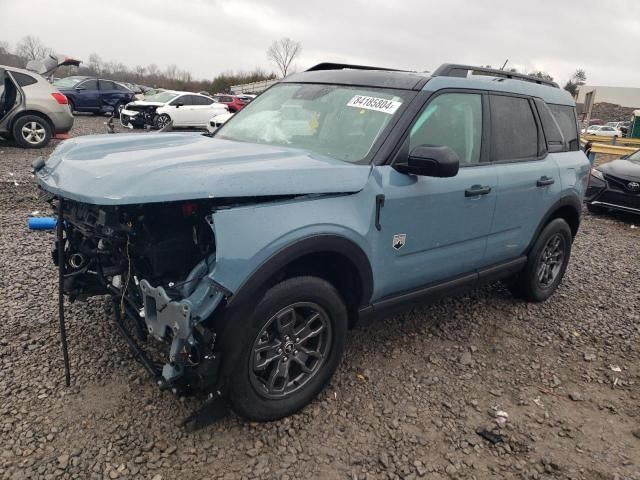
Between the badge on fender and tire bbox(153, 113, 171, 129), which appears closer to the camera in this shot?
the badge on fender

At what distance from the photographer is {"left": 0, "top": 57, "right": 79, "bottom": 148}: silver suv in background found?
984cm

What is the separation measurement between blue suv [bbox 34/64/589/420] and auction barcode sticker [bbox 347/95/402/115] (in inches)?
0.5

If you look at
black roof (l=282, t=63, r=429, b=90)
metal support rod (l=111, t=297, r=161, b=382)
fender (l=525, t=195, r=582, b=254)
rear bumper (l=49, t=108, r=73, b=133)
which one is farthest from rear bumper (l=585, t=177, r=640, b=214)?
rear bumper (l=49, t=108, r=73, b=133)

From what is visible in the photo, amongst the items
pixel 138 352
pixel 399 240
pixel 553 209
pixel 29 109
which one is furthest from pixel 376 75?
pixel 29 109

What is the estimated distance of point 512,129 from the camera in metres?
3.80

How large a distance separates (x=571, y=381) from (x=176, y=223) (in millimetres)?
2844

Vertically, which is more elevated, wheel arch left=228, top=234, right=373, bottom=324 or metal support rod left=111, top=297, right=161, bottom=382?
wheel arch left=228, top=234, right=373, bottom=324

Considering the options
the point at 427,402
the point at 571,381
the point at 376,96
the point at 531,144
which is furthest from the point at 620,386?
the point at 376,96

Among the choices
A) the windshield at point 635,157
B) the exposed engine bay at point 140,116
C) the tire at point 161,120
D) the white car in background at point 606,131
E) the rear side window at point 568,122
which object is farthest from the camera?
the white car in background at point 606,131

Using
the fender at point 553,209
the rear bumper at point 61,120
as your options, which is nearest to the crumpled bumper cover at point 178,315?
the fender at point 553,209

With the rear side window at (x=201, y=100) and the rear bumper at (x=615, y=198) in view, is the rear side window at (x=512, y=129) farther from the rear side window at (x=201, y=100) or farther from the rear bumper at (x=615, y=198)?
the rear side window at (x=201, y=100)

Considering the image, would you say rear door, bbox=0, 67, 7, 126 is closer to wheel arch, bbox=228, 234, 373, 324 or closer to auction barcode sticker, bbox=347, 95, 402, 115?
auction barcode sticker, bbox=347, 95, 402, 115

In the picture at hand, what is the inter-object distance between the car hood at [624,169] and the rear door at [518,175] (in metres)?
5.30

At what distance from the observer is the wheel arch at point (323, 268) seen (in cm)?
228
